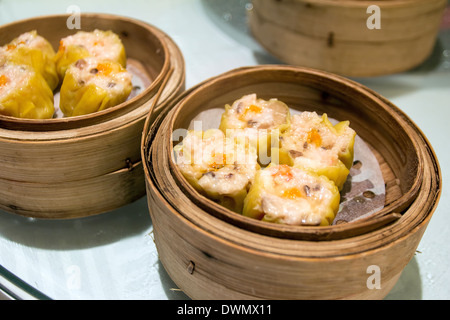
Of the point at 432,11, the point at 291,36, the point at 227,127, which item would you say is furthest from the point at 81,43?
the point at 432,11

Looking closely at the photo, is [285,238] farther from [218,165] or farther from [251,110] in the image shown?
[251,110]

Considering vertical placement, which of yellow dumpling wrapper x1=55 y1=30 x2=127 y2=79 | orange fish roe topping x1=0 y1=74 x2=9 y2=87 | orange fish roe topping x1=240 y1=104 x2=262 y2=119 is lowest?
orange fish roe topping x1=240 y1=104 x2=262 y2=119

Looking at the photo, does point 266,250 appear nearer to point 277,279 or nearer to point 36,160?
point 277,279

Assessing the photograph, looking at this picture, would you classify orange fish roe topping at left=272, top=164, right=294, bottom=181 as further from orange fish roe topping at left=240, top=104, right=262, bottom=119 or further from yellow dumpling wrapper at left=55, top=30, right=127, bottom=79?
yellow dumpling wrapper at left=55, top=30, right=127, bottom=79

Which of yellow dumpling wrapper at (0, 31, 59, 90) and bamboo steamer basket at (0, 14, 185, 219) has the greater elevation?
yellow dumpling wrapper at (0, 31, 59, 90)

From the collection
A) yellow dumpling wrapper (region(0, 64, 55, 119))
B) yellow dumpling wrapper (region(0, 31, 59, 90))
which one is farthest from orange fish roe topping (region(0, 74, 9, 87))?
yellow dumpling wrapper (region(0, 31, 59, 90))

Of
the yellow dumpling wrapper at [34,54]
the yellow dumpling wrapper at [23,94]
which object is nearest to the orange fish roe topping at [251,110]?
the yellow dumpling wrapper at [23,94]
